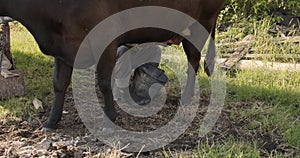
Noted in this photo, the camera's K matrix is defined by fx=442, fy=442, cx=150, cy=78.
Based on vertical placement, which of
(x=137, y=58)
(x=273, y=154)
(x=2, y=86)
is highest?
(x=137, y=58)

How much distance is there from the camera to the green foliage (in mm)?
6852

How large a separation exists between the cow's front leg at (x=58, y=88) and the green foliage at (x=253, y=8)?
4.06m

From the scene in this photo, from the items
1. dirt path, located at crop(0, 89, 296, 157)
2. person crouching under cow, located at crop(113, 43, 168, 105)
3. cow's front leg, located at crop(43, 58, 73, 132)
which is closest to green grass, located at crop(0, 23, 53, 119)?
dirt path, located at crop(0, 89, 296, 157)

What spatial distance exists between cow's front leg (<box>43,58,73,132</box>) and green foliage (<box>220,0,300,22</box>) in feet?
13.3

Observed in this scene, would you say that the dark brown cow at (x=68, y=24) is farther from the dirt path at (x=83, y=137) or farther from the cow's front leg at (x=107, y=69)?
the dirt path at (x=83, y=137)

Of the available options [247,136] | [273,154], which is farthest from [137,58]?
[273,154]

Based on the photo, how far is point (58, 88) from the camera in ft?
11.7

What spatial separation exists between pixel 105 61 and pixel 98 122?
0.59m

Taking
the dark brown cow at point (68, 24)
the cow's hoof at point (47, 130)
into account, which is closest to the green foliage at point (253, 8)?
the dark brown cow at point (68, 24)

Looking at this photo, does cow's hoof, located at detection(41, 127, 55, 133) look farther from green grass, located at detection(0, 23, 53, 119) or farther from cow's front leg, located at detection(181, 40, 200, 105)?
cow's front leg, located at detection(181, 40, 200, 105)

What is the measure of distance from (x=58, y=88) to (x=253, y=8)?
4.36 meters

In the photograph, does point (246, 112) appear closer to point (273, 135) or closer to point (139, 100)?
point (273, 135)

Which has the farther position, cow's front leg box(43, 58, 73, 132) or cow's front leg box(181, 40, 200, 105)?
cow's front leg box(181, 40, 200, 105)

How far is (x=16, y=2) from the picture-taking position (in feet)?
10.2
